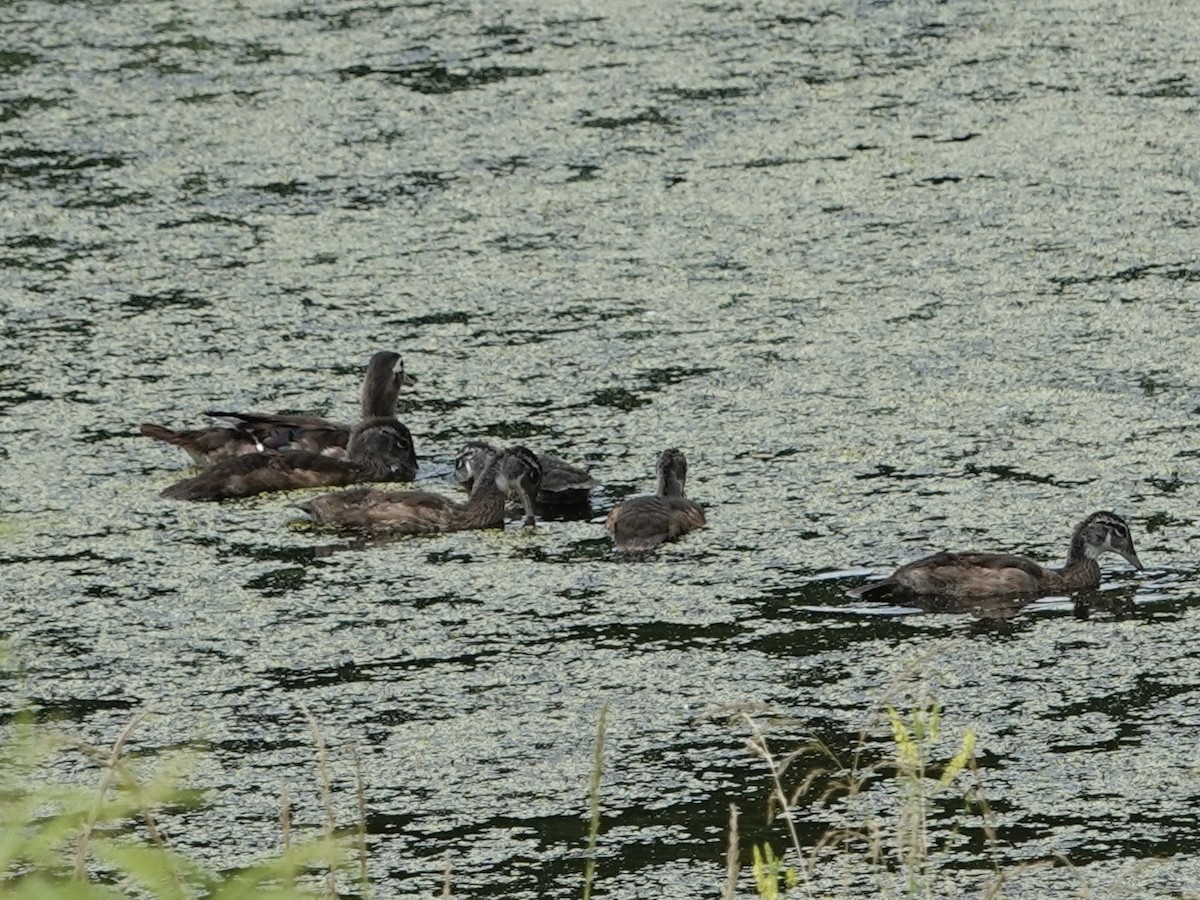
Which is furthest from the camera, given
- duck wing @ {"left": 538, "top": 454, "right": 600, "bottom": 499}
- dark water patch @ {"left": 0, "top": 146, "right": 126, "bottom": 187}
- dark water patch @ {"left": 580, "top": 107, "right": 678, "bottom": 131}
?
dark water patch @ {"left": 580, "top": 107, "right": 678, "bottom": 131}

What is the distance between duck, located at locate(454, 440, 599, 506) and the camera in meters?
5.96

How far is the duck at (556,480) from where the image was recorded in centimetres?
596

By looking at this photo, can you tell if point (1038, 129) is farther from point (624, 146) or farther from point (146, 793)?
point (146, 793)

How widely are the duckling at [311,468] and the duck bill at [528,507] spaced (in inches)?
20.3

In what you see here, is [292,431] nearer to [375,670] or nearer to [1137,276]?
[375,670]

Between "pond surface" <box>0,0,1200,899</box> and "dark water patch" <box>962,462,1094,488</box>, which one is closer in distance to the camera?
"pond surface" <box>0,0,1200,899</box>

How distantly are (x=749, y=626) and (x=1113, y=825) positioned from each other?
1.20 meters

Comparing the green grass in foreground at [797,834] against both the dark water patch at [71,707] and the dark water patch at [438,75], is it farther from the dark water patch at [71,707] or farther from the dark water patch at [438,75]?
the dark water patch at [438,75]

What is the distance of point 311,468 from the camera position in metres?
6.30

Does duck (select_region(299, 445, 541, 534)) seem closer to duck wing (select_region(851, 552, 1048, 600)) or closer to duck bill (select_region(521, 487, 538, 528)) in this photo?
duck bill (select_region(521, 487, 538, 528))

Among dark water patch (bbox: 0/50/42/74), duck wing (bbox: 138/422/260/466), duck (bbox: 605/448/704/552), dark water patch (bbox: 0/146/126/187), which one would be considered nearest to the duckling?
duck wing (bbox: 138/422/260/466)

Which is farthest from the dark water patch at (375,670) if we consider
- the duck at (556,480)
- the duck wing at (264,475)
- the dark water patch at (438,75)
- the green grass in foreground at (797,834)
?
the dark water patch at (438,75)

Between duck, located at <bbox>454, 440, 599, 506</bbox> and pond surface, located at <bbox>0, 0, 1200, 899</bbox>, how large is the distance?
0.25 feet

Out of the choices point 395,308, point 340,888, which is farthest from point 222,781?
point 395,308
